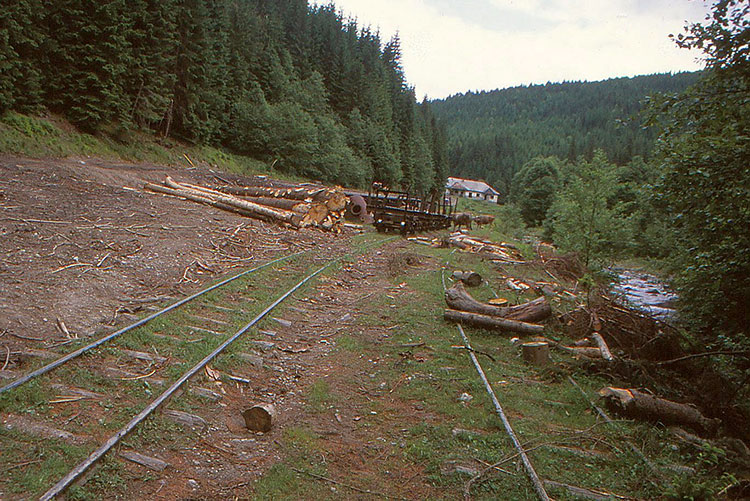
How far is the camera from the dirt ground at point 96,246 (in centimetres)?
728

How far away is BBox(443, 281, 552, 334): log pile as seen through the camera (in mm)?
9453

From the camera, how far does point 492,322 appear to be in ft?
31.3

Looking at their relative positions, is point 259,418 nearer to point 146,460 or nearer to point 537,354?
point 146,460

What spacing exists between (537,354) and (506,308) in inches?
88.6

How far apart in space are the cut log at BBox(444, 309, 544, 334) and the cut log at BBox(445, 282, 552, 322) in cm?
26

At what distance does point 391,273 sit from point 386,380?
7.75 metres

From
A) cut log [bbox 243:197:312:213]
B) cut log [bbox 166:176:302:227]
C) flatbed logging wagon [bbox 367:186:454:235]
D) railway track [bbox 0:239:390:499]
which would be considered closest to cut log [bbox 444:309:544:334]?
railway track [bbox 0:239:390:499]

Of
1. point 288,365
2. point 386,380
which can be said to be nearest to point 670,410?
point 386,380

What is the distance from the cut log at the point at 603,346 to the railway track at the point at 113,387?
223 inches

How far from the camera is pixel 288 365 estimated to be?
7.09 meters

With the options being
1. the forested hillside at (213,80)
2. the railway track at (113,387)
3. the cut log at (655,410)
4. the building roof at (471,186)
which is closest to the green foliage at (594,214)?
the forested hillside at (213,80)

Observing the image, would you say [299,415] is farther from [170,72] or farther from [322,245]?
[170,72]

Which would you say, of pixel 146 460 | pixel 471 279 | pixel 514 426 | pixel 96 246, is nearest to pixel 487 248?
pixel 471 279

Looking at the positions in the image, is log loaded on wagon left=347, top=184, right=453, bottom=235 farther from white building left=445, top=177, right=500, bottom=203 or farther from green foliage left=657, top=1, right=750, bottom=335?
white building left=445, top=177, right=500, bottom=203
